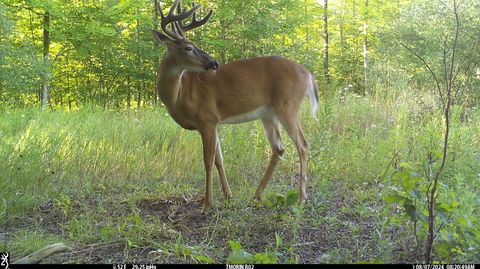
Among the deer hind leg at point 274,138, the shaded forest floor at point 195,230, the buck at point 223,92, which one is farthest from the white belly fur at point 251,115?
the shaded forest floor at point 195,230

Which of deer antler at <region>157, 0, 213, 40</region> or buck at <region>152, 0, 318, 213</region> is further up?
deer antler at <region>157, 0, 213, 40</region>

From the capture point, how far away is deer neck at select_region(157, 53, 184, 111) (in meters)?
4.34

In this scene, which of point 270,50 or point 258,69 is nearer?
point 258,69

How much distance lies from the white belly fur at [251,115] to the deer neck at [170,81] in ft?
1.72

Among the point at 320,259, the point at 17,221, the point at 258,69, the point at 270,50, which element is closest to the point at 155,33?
the point at 258,69

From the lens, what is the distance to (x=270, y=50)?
1578cm

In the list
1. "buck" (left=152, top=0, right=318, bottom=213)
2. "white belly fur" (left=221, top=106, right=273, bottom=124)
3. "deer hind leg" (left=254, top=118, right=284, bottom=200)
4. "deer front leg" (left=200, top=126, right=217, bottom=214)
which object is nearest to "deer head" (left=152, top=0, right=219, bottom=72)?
"buck" (left=152, top=0, right=318, bottom=213)

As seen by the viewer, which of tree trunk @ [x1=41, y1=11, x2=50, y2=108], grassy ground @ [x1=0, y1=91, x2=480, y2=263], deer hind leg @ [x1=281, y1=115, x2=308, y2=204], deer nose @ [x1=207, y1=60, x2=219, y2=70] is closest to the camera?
grassy ground @ [x1=0, y1=91, x2=480, y2=263]

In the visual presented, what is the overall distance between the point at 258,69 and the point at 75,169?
6.38 ft

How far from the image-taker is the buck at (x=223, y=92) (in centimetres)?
429

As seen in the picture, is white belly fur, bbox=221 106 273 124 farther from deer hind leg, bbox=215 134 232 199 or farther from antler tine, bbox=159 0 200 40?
antler tine, bbox=159 0 200 40

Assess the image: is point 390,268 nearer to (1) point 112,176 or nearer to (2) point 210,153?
(2) point 210,153

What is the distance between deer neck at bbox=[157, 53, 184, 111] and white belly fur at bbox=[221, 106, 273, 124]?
1.72 ft

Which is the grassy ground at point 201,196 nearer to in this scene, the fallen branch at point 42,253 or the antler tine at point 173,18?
the fallen branch at point 42,253
